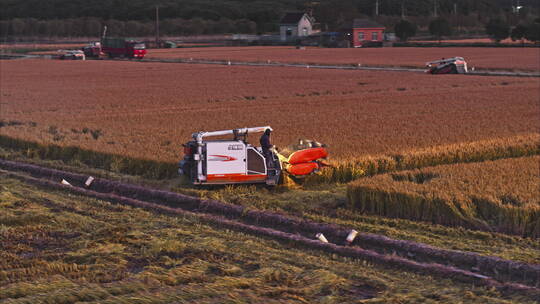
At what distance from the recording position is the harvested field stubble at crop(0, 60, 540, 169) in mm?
24516

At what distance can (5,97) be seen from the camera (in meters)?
42.7

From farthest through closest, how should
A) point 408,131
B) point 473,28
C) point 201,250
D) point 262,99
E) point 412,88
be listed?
1. point 473,28
2. point 412,88
3. point 262,99
4. point 408,131
5. point 201,250

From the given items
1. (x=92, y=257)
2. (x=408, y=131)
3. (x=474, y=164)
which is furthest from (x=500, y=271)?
(x=408, y=131)

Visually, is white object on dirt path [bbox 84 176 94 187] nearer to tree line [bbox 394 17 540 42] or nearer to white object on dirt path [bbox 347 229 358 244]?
white object on dirt path [bbox 347 229 358 244]

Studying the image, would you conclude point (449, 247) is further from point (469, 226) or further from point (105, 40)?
point (105, 40)

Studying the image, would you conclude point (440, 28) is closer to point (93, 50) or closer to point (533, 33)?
point (533, 33)

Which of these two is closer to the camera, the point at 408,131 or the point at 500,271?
the point at 500,271

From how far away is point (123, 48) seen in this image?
88.6m

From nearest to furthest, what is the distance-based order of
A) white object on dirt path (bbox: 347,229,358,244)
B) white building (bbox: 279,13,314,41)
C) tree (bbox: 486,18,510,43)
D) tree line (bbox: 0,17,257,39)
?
white object on dirt path (bbox: 347,229,358,244) → tree (bbox: 486,18,510,43) → white building (bbox: 279,13,314,41) → tree line (bbox: 0,17,257,39)

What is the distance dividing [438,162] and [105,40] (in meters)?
75.6

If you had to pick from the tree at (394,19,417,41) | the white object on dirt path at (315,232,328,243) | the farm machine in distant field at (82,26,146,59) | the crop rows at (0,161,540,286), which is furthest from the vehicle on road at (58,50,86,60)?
the white object on dirt path at (315,232,328,243)

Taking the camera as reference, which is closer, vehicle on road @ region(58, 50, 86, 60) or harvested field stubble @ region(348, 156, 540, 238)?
harvested field stubble @ region(348, 156, 540, 238)

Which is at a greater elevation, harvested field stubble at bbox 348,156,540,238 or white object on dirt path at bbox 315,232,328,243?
harvested field stubble at bbox 348,156,540,238

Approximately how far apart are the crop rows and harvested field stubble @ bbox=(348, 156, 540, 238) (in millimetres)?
1774
